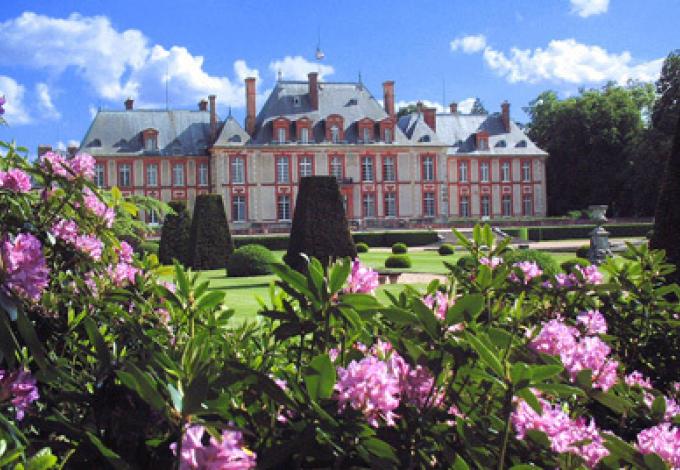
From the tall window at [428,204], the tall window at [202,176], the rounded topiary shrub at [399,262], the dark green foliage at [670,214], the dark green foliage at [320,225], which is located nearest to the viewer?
the dark green foliage at [670,214]

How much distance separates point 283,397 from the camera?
0.92 m

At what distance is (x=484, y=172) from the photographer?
3581cm

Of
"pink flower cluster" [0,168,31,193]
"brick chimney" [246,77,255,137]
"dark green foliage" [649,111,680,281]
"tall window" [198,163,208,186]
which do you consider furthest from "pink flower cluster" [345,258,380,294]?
"tall window" [198,163,208,186]

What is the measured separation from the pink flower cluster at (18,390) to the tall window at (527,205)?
3675 cm

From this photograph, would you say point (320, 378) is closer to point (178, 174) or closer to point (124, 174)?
point (124, 174)

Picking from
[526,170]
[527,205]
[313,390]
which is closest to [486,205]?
[527,205]

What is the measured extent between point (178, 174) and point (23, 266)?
108 ft

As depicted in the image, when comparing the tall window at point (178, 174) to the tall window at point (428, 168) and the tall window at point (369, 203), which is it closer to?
the tall window at point (369, 203)

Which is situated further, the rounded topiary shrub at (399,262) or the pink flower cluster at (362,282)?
the rounded topiary shrub at (399,262)

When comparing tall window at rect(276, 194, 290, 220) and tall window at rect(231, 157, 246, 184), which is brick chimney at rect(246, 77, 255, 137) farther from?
tall window at rect(276, 194, 290, 220)

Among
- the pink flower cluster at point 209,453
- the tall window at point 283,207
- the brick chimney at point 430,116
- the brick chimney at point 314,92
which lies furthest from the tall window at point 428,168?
the pink flower cluster at point 209,453

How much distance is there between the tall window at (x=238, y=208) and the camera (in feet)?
107

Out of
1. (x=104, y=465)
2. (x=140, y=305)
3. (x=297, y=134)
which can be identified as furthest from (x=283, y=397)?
(x=297, y=134)

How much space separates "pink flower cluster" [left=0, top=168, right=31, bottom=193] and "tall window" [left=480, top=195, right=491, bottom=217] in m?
35.3
